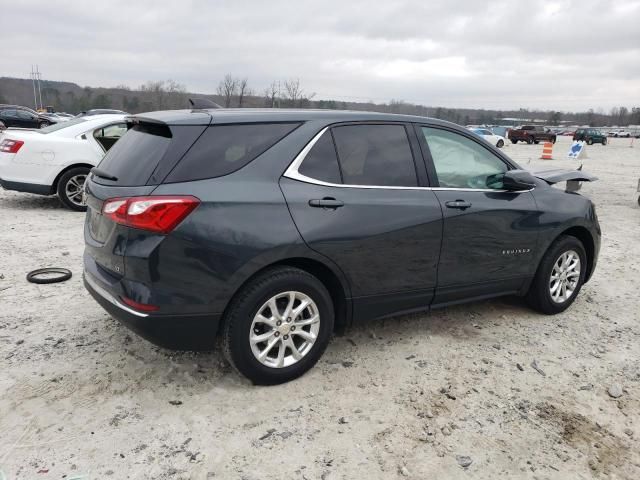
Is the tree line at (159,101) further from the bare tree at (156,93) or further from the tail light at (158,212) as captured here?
the tail light at (158,212)

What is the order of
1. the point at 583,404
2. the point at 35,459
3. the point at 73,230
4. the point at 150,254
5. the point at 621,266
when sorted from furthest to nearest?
the point at 73,230 < the point at 621,266 < the point at 583,404 < the point at 150,254 < the point at 35,459

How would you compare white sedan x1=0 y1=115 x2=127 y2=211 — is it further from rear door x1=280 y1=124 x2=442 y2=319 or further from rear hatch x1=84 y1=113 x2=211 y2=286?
rear door x1=280 y1=124 x2=442 y2=319

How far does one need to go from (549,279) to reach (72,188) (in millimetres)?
7123

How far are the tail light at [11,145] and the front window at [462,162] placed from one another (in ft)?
21.8

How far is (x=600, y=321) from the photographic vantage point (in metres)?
4.63

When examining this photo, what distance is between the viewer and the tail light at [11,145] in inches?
308

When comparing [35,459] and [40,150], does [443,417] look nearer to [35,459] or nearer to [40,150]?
[35,459]

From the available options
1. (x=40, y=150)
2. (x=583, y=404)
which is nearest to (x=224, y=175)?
(x=583, y=404)

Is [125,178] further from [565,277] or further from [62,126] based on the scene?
[62,126]

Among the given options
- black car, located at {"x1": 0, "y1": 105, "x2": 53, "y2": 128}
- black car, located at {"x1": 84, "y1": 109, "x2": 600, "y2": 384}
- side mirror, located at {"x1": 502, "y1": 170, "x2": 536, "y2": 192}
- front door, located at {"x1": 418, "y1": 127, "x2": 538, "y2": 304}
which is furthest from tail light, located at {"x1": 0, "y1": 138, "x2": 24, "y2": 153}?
black car, located at {"x1": 0, "y1": 105, "x2": 53, "y2": 128}

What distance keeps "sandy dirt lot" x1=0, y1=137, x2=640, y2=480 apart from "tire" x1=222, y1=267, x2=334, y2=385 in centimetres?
14

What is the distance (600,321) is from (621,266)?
208 centimetres

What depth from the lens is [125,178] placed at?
308 cm

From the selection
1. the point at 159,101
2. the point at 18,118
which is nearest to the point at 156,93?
the point at 159,101
